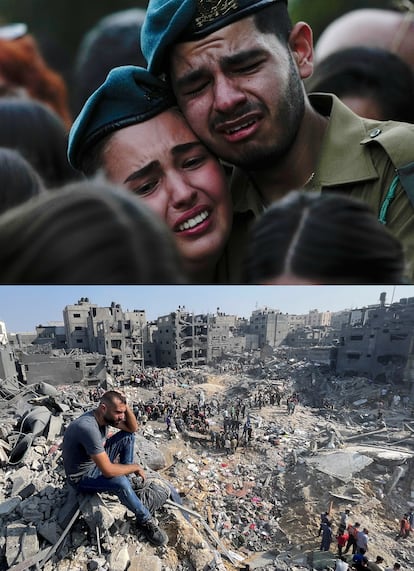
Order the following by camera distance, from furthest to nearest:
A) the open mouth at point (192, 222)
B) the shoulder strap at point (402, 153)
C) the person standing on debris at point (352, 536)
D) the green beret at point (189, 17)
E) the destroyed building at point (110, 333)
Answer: the person standing on debris at point (352, 536) → the destroyed building at point (110, 333) → the open mouth at point (192, 222) → the shoulder strap at point (402, 153) → the green beret at point (189, 17)

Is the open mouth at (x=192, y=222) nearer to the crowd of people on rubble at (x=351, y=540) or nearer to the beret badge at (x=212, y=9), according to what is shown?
the beret badge at (x=212, y=9)

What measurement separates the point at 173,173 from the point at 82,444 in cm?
154

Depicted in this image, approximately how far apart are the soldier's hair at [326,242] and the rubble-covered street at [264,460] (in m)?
0.62

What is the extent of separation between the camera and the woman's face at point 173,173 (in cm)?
159

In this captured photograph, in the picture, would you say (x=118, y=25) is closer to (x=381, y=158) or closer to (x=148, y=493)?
(x=381, y=158)

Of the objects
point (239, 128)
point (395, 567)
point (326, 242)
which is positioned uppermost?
point (239, 128)

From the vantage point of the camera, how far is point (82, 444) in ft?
5.74

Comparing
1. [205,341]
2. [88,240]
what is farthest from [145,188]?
[205,341]

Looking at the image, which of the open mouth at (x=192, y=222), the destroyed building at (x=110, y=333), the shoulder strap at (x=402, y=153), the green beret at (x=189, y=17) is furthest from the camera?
the destroyed building at (x=110, y=333)

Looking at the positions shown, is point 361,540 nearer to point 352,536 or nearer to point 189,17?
point 352,536

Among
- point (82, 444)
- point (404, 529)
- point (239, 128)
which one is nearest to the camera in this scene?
point (239, 128)

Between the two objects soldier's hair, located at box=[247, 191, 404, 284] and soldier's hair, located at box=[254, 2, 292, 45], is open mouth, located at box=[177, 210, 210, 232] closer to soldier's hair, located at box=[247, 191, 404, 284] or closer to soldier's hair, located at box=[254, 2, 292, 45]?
soldier's hair, located at box=[247, 191, 404, 284]

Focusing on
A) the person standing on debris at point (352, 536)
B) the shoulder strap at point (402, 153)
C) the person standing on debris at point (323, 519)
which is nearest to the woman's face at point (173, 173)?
the shoulder strap at point (402, 153)

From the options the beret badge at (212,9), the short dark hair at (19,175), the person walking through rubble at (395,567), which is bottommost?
the person walking through rubble at (395,567)
